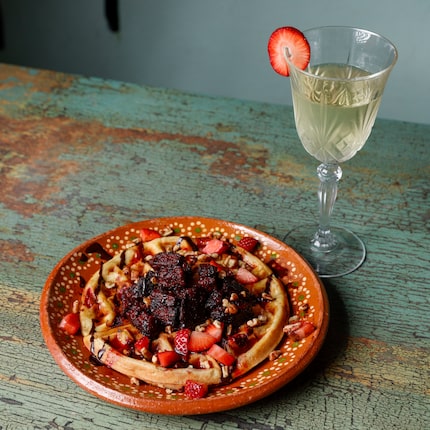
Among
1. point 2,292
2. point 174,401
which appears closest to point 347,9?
point 2,292

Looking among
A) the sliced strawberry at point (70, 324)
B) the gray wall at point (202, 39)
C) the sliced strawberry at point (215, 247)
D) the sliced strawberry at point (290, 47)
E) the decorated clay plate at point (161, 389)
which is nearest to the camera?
the decorated clay plate at point (161, 389)

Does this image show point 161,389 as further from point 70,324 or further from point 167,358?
point 70,324

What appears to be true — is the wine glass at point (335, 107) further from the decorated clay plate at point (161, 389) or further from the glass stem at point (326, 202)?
the decorated clay plate at point (161, 389)

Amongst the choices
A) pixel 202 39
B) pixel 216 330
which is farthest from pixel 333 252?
pixel 202 39

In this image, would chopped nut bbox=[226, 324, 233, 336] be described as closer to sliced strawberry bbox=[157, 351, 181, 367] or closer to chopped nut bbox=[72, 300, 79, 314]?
sliced strawberry bbox=[157, 351, 181, 367]

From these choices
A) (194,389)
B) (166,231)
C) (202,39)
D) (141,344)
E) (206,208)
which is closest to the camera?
(194,389)

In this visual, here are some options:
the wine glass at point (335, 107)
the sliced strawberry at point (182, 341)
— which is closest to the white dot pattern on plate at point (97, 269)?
the sliced strawberry at point (182, 341)
